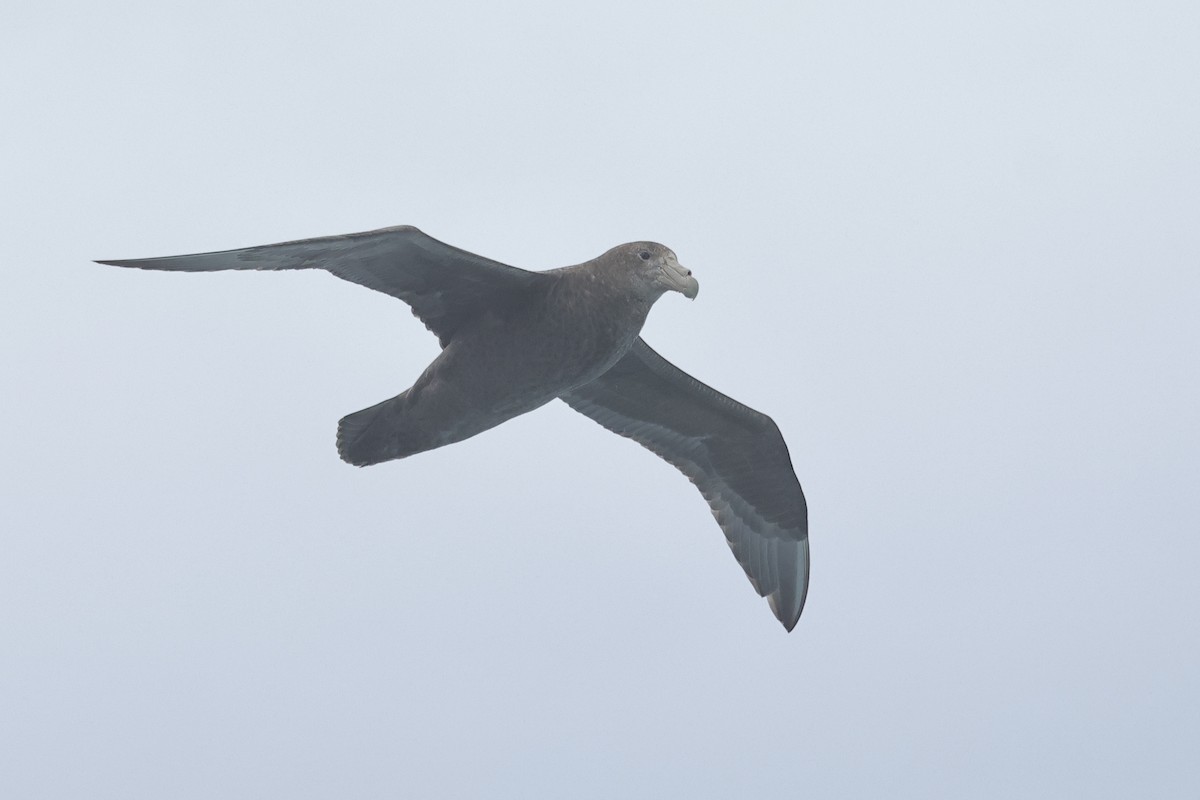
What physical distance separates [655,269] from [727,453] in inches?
141

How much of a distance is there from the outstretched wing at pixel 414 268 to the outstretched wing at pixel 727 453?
1934mm

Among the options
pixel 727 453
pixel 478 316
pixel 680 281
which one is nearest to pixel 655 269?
pixel 680 281

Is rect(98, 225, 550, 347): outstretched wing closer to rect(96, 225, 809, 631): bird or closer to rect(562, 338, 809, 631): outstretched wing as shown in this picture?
rect(96, 225, 809, 631): bird

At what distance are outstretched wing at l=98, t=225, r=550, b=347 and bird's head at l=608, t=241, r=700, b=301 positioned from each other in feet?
2.45

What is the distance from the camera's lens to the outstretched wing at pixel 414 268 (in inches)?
453

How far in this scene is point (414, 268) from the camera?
A: 41.1 ft

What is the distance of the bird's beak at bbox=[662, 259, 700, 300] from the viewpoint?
11.8 m

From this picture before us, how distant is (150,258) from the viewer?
11094mm

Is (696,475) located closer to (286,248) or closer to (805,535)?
(805,535)

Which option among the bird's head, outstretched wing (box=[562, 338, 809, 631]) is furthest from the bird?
outstretched wing (box=[562, 338, 809, 631])

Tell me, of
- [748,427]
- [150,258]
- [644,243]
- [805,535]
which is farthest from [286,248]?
[805,535]

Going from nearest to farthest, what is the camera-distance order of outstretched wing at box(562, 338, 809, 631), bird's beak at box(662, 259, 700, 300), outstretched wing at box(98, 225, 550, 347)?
1. outstretched wing at box(98, 225, 550, 347)
2. bird's beak at box(662, 259, 700, 300)
3. outstretched wing at box(562, 338, 809, 631)

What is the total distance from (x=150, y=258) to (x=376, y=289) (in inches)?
81.0

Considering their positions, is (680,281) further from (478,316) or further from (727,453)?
(727,453)
